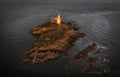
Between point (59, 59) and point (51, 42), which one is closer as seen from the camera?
point (59, 59)

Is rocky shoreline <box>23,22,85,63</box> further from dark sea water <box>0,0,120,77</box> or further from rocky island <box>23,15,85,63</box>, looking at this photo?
dark sea water <box>0,0,120,77</box>

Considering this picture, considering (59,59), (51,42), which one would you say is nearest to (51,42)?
(51,42)

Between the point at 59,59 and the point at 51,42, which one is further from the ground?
the point at 51,42

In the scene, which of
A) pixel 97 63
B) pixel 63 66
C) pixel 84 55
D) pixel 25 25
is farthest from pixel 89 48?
pixel 25 25

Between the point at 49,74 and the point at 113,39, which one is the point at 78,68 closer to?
the point at 49,74

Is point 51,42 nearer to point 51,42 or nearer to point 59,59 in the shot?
point 51,42

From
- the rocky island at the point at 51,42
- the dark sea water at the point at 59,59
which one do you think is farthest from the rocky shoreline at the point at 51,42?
the dark sea water at the point at 59,59

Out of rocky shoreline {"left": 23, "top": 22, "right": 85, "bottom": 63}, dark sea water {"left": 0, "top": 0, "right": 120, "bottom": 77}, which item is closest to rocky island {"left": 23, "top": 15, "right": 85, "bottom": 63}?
rocky shoreline {"left": 23, "top": 22, "right": 85, "bottom": 63}

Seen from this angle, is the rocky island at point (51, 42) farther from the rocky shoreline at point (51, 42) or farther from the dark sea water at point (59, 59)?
the dark sea water at point (59, 59)
